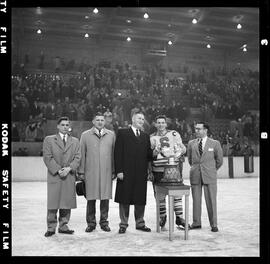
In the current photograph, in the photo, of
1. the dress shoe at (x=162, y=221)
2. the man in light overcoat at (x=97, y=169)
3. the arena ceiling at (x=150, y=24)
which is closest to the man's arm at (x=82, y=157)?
the man in light overcoat at (x=97, y=169)

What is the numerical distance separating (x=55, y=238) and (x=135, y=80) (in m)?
13.8

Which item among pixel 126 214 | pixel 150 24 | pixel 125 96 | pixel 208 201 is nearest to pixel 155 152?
pixel 126 214

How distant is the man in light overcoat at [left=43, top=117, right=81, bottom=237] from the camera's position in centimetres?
486

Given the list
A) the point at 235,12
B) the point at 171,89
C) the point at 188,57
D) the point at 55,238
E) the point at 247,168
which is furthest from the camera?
the point at 188,57

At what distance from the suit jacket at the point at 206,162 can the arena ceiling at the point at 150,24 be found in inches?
453

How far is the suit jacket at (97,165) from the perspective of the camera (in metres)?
5.10

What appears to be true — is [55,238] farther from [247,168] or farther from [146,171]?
[247,168]

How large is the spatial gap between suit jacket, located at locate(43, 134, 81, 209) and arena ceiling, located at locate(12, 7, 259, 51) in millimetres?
11677

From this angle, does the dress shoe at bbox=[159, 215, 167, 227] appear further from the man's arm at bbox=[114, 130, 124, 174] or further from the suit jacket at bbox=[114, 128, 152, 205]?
the man's arm at bbox=[114, 130, 124, 174]

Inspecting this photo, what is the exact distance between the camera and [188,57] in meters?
19.6

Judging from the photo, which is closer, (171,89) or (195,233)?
(195,233)

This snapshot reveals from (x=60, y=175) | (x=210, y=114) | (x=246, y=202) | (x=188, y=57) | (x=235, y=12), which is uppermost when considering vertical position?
(x=235, y=12)

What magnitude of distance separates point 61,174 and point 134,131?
1.13 m
